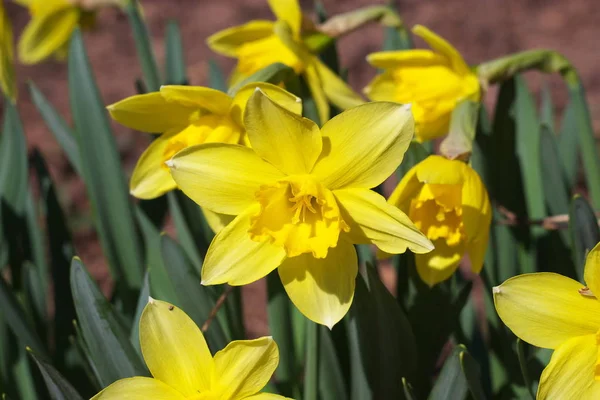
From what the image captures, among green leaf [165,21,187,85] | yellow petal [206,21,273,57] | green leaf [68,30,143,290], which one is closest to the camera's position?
yellow petal [206,21,273,57]

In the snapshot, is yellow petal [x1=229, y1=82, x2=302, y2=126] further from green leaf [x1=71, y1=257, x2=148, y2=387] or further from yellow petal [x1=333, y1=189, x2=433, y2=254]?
green leaf [x1=71, y1=257, x2=148, y2=387]

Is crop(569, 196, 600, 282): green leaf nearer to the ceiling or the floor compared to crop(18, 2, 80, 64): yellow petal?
nearer to the floor

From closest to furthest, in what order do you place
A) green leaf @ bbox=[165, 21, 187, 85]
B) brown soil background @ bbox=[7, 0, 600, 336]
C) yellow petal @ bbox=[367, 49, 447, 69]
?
yellow petal @ bbox=[367, 49, 447, 69], green leaf @ bbox=[165, 21, 187, 85], brown soil background @ bbox=[7, 0, 600, 336]

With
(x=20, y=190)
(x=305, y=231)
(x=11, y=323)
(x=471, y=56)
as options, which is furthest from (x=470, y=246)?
(x=471, y=56)

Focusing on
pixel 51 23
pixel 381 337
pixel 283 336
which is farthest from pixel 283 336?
pixel 51 23

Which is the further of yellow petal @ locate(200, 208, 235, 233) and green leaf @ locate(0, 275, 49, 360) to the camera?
green leaf @ locate(0, 275, 49, 360)

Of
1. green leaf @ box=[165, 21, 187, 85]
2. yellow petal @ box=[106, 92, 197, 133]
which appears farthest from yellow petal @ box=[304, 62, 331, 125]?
green leaf @ box=[165, 21, 187, 85]

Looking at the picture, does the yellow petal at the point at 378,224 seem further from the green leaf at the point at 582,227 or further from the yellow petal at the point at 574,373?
the green leaf at the point at 582,227

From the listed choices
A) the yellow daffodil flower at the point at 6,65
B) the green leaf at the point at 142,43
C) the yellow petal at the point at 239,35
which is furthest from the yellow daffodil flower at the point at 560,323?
the yellow daffodil flower at the point at 6,65
